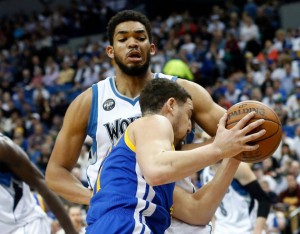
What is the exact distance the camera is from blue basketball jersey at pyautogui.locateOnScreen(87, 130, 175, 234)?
138 inches

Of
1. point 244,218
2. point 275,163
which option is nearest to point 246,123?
point 244,218

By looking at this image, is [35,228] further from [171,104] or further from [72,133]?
[171,104]

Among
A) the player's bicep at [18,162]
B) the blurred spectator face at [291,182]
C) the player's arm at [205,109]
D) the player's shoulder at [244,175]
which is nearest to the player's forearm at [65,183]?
the player's bicep at [18,162]

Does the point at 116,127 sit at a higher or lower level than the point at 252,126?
lower

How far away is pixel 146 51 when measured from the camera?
4449 mm

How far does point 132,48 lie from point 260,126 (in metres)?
1.30

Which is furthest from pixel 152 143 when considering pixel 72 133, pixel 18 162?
pixel 18 162

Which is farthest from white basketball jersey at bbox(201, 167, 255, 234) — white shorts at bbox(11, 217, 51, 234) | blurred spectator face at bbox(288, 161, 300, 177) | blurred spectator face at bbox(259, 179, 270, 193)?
blurred spectator face at bbox(288, 161, 300, 177)

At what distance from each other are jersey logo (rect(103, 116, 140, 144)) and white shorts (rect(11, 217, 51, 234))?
1.18 m

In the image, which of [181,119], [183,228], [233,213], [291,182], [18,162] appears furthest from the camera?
[291,182]

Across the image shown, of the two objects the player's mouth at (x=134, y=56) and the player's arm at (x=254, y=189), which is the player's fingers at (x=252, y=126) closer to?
the player's mouth at (x=134, y=56)

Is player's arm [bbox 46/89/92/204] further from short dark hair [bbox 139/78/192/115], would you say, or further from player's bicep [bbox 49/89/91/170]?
short dark hair [bbox 139/78/192/115]

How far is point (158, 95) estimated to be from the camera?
361 cm

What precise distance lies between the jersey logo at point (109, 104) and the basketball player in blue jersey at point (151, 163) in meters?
0.84
